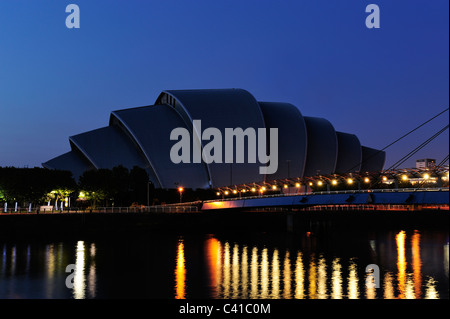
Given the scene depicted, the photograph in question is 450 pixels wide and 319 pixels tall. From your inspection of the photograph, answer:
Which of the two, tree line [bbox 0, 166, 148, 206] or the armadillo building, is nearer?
tree line [bbox 0, 166, 148, 206]

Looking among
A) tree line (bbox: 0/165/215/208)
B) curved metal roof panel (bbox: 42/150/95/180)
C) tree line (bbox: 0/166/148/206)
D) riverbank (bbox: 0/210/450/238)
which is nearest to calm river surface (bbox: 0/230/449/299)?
riverbank (bbox: 0/210/450/238)

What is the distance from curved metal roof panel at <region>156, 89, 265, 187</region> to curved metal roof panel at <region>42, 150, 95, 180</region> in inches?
999

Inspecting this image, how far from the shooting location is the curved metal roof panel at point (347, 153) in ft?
488

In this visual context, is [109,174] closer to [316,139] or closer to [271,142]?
[271,142]

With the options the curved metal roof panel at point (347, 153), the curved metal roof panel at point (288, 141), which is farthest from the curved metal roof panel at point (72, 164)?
the curved metal roof panel at point (347, 153)

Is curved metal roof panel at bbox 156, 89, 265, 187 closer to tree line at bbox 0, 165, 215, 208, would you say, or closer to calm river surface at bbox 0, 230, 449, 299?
tree line at bbox 0, 165, 215, 208

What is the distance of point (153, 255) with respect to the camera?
50375 mm

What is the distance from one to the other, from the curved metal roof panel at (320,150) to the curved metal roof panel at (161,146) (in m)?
31.5

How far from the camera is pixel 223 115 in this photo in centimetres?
12000

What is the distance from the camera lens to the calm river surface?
3425cm

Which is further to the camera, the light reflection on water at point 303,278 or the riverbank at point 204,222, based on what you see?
the riverbank at point 204,222

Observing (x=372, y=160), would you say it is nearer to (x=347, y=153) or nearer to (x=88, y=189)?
(x=347, y=153)

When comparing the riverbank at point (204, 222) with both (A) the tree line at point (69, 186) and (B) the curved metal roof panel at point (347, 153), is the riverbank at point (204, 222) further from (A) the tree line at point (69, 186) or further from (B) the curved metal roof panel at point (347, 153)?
(B) the curved metal roof panel at point (347, 153)
